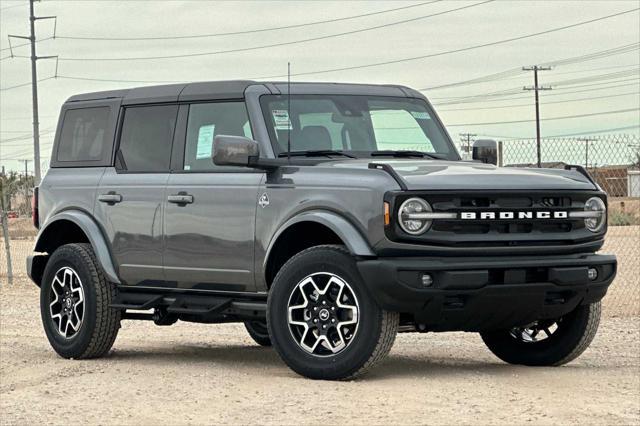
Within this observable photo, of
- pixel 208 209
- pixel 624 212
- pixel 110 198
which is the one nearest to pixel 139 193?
pixel 110 198

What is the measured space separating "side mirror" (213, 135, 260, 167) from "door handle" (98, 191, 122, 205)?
1847 millimetres

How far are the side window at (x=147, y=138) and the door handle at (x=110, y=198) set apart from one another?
0.26m

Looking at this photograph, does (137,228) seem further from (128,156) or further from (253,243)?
(253,243)

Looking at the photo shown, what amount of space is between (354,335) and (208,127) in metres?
2.57

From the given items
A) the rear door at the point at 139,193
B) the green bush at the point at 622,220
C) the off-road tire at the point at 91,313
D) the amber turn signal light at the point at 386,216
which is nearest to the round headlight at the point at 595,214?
the amber turn signal light at the point at 386,216

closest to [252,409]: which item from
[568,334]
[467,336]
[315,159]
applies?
[315,159]

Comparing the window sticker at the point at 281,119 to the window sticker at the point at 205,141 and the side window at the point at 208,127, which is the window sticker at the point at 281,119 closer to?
the side window at the point at 208,127

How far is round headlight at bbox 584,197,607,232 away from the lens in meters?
9.75

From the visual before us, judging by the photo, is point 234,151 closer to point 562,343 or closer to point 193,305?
point 193,305

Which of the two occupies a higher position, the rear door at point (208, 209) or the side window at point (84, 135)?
the side window at point (84, 135)

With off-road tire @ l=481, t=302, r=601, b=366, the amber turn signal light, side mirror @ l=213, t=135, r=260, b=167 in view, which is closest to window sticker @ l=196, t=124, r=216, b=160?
side mirror @ l=213, t=135, r=260, b=167

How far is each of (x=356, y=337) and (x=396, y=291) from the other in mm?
458

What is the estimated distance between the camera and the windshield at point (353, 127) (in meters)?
10.3

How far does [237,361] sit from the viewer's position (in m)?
11.2
